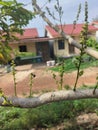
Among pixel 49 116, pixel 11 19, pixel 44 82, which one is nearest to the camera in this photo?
pixel 11 19

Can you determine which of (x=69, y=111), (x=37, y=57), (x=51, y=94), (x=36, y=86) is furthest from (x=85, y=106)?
(x=37, y=57)

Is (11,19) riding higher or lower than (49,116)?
higher

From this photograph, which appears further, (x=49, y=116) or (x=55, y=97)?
(x=49, y=116)

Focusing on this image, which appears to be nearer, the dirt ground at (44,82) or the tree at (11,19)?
the tree at (11,19)

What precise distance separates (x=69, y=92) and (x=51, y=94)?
0.24 metres

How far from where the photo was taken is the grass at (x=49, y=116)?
5.69 metres

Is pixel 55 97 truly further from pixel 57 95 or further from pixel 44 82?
pixel 44 82

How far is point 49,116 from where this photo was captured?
19.1 ft

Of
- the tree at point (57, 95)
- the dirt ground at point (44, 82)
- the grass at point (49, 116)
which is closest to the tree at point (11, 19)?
the tree at point (57, 95)

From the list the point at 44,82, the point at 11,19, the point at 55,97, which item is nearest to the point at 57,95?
the point at 55,97

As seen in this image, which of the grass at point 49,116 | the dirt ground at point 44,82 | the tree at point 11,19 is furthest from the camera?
the dirt ground at point 44,82

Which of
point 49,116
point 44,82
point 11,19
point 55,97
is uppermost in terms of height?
point 11,19

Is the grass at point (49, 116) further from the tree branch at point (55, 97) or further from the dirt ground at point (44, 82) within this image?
the dirt ground at point (44, 82)

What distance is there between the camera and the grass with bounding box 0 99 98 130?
569cm
